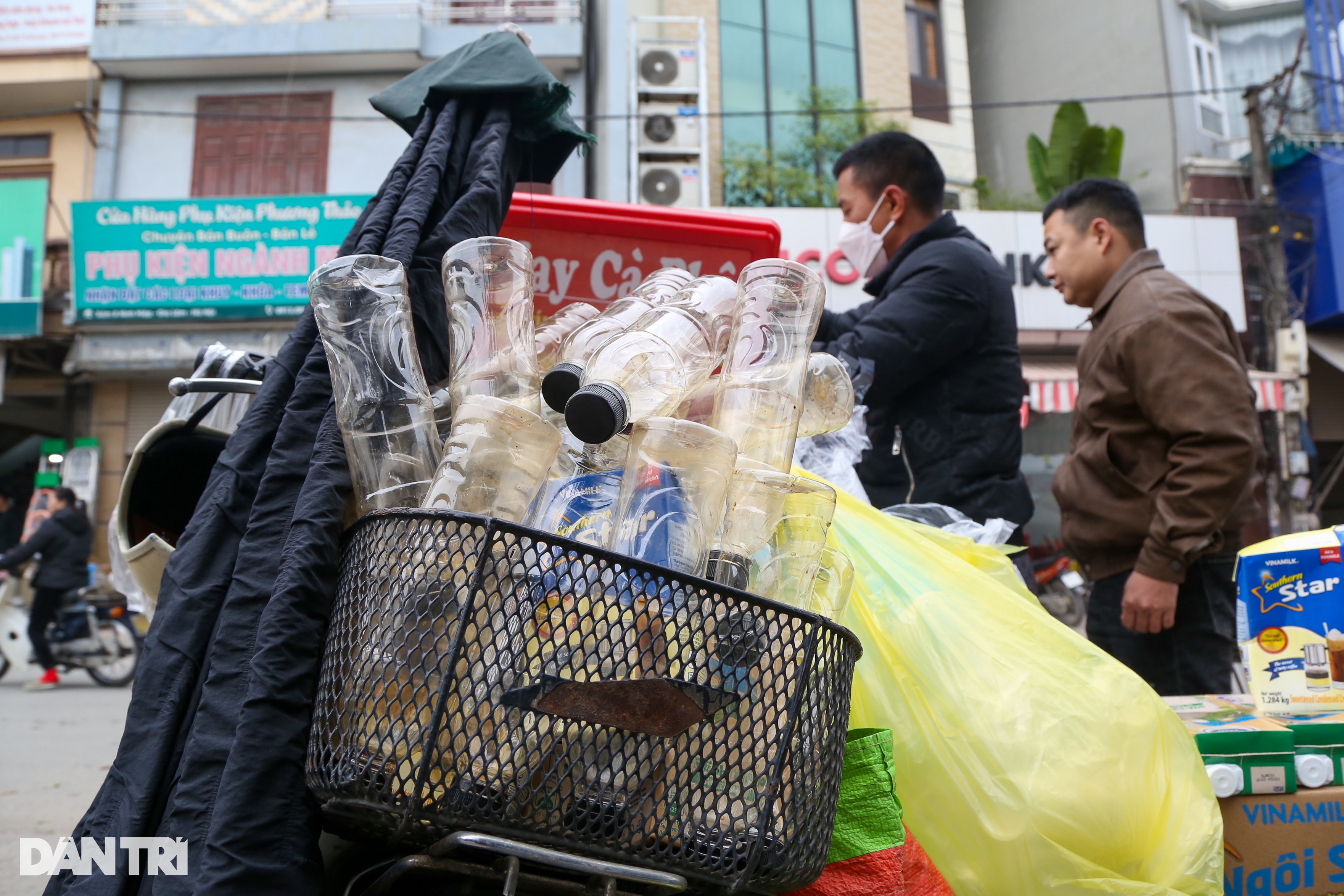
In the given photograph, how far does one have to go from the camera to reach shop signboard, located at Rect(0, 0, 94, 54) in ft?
39.2

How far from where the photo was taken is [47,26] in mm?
12008

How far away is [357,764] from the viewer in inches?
33.7

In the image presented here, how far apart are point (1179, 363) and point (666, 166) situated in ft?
31.1

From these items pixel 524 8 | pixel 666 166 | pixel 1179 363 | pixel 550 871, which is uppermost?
pixel 524 8

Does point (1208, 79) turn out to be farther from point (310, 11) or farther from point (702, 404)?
point (702, 404)

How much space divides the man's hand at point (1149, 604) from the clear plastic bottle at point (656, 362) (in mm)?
1356

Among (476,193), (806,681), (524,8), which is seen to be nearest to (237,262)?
(524,8)

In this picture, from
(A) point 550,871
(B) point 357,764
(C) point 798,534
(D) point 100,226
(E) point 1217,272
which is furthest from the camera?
(E) point 1217,272

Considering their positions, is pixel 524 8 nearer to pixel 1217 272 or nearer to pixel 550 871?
pixel 1217 272

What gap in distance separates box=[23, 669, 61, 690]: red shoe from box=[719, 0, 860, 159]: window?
9173mm

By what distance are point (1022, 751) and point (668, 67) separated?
11061 mm

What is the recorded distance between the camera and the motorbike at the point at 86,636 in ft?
23.9

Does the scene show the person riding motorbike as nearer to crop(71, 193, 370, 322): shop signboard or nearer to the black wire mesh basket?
crop(71, 193, 370, 322): shop signboard

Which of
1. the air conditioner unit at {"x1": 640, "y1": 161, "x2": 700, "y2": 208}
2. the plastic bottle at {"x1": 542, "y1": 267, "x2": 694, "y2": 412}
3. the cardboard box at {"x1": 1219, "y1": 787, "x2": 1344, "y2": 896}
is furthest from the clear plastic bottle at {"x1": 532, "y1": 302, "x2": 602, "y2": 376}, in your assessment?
the air conditioner unit at {"x1": 640, "y1": 161, "x2": 700, "y2": 208}
